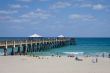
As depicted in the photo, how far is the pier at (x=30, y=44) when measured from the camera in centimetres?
4052

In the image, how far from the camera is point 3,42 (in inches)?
1539

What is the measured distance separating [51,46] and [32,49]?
498 inches

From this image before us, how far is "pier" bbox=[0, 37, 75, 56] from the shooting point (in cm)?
4052

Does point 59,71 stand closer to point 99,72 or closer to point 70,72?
point 70,72

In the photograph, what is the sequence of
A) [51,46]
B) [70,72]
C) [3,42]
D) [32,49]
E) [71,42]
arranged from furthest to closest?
[71,42] → [51,46] → [32,49] → [3,42] → [70,72]

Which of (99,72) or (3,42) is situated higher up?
(3,42)

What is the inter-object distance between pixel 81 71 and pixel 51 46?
41410mm

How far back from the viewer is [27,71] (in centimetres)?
2491

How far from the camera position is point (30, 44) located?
170 ft

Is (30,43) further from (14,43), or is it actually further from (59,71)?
(59,71)

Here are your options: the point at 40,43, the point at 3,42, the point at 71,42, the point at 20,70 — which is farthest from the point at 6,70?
the point at 71,42

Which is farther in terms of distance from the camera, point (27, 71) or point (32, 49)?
point (32, 49)

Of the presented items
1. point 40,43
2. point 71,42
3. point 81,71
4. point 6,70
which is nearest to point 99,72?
point 81,71

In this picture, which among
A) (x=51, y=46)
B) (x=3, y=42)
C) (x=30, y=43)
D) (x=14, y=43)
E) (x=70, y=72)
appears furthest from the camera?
(x=51, y=46)
